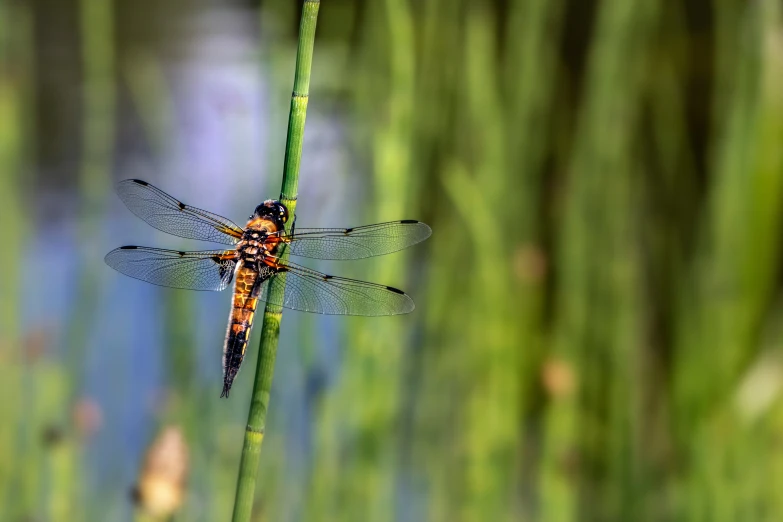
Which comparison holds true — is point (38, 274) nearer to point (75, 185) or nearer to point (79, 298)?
point (79, 298)

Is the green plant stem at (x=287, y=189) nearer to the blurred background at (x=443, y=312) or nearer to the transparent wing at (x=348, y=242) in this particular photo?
the transparent wing at (x=348, y=242)

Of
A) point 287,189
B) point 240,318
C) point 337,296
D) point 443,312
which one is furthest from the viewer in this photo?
point 443,312

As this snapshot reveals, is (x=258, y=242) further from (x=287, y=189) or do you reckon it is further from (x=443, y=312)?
(x=443, y=312)

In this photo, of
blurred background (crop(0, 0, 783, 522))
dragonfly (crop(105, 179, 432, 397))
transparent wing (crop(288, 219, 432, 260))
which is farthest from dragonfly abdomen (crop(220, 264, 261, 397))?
blurred background (crop(0, 0, 783, 522))

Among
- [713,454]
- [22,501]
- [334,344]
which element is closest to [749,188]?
[713,454]

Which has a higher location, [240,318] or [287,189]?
[287,189]

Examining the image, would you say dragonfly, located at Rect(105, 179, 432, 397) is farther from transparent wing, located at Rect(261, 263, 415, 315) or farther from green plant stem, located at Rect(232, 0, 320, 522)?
green plant stem, located at Rect(232, 0, 320, 522)

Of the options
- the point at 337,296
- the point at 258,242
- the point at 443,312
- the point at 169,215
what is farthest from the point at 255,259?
the point at 443,312

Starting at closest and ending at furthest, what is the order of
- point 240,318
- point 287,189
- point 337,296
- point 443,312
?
point 287,189
point 240,318
point 337,296
point 443,312
